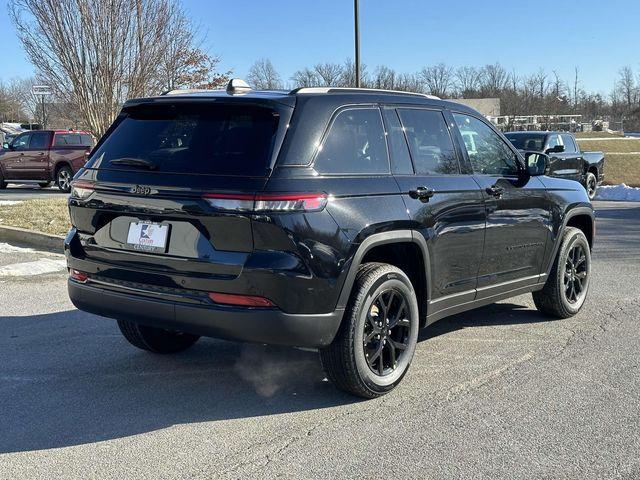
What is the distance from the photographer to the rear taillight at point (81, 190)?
4.29 m

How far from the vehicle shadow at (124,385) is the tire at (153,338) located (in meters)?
0.08

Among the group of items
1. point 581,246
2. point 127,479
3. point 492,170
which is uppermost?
point 492,170

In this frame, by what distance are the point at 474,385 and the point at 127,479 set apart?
230 centimetres

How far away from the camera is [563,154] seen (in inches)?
687

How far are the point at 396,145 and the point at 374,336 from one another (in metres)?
1.26

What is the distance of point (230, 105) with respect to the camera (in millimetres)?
4039

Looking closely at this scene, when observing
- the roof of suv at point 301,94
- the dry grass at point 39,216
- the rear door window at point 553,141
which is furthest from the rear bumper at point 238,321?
the rear door window at point 553,141

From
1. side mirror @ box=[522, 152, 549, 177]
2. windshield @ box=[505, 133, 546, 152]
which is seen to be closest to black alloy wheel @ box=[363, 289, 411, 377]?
side mirror @ box=[522, 152, 549, 177]

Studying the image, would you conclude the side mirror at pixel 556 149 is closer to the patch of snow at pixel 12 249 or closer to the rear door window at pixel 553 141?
the rear door window at pixel 553 141

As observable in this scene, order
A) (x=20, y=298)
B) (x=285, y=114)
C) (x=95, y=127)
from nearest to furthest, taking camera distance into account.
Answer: (x=285, y=114) → (x=20, y=298) → (x=95, y=127)

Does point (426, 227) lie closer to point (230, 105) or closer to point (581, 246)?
point (230, 105)

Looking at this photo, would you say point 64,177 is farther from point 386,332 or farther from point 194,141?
point 386,332

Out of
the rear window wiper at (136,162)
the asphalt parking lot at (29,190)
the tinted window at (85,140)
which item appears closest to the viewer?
the rear window wiper at (136,162)

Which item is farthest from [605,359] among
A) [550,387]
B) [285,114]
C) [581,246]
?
[285,114]
